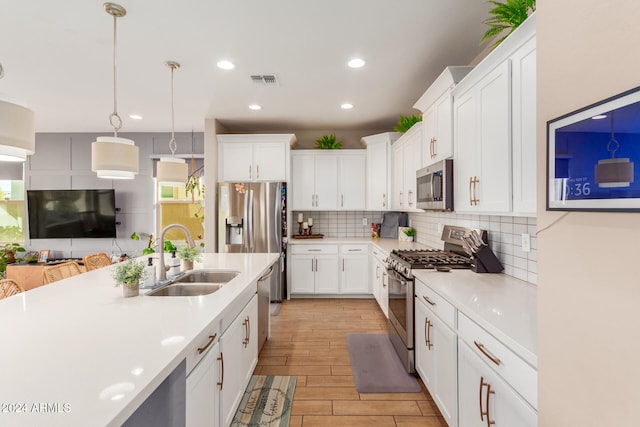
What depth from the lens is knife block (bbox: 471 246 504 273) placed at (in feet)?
7.22

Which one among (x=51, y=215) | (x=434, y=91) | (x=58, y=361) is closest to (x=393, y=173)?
(x=434, y=91)

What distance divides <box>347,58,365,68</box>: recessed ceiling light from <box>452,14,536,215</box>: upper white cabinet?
3.13 ft

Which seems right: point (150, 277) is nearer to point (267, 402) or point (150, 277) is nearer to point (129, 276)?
point (129, 276)

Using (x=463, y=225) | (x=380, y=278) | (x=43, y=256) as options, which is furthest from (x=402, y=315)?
(x=43, y=256)

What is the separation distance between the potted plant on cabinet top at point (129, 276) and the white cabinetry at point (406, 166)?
273 centimetres

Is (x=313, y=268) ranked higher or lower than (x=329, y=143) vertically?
lower

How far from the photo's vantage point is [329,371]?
2.60 m

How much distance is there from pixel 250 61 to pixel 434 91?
166 centimetres

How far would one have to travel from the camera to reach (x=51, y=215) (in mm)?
5199

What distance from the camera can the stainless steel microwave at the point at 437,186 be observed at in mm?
2418

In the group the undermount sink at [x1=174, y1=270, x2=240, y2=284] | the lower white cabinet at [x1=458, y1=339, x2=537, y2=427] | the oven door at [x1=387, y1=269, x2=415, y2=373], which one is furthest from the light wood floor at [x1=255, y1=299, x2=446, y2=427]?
the undermount sink at [x1=174, y1=270, x2=240, y2=284]

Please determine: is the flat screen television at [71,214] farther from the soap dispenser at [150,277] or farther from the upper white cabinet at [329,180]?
Answer: the soap dispenser at [150,277]

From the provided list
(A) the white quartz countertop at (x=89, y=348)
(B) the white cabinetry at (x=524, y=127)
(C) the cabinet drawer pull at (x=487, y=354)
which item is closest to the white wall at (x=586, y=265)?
(C) the cabinet drawer pull at (x=487, y=354)

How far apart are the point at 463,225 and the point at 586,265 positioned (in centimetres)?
222
